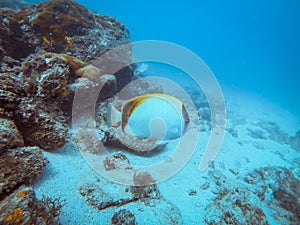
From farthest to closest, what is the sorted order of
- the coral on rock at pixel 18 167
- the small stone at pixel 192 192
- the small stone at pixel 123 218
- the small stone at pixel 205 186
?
1. the small stone at pixel 205 186
2. the small stone at pixel 192 192
3. the small stone at pixel 123 218
4. the coral on rock at pixel 18 167

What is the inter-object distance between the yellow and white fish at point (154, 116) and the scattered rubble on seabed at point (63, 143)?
4.06 feet

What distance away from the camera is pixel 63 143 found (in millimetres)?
2773

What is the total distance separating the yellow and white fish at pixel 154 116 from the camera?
1454 mm

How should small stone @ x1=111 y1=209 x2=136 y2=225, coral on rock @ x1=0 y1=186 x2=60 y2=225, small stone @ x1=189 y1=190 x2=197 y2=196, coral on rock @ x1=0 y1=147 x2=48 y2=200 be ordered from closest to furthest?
coral on rock @ x1=0 y1=186 x2=60 y2=225 < coral on rock @ x1=0 y1=147 x2=48 y2=200 < small stone @ x1=111 y1=209 x2=136 y2=225 < small stone @ x1=189 y1=190 x2=197 y2=196

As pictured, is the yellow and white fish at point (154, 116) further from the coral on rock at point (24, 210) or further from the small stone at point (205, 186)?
the small stone at point (205, 186)

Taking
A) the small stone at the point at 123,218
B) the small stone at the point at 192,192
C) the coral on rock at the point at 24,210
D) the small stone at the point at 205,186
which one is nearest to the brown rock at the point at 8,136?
the coral on rock at the point at 24,210

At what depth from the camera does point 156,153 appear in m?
3.89

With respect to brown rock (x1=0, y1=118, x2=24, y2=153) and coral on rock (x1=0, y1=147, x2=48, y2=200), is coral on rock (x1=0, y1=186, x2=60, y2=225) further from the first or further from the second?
brown rock (x1=0, y1=118, x2=24, y2=153)

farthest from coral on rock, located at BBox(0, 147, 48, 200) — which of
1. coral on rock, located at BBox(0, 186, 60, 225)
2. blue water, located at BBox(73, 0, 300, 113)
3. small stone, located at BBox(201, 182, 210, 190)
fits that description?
blue water, located at BBox(73, 0, 300, 113)

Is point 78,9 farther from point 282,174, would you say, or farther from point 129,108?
point 282,174

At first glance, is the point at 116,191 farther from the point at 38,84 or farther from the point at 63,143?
the point at 38,84

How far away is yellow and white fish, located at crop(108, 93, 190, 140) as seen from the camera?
1454mm

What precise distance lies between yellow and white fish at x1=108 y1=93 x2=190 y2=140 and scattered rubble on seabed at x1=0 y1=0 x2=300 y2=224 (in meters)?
1.24

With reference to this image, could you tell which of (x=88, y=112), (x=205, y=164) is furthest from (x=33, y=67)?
(x=205, y=164)
